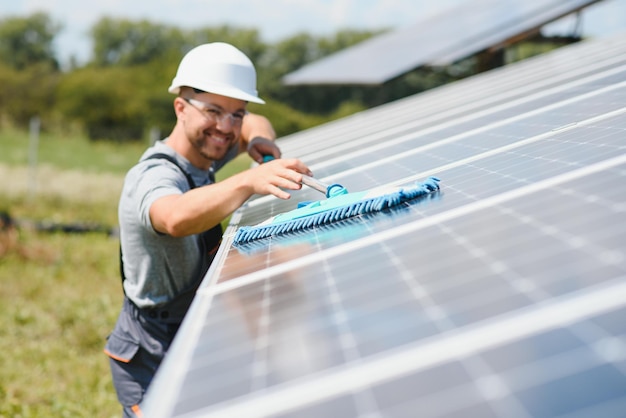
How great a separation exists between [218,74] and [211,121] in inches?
9.4

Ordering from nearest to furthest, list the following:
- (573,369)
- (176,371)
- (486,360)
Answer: (573,369)
(486,360)
(176,371)

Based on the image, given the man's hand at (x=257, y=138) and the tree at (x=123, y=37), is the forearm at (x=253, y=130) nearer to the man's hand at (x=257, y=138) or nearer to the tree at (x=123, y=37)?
the man's hand at (x=257, y=138)

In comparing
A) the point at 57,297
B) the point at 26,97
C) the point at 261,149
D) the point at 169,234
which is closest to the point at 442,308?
the point at 169,234

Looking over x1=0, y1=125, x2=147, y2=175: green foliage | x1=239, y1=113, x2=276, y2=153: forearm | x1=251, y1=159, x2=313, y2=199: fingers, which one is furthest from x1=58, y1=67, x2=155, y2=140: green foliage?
x1=251, y1=159, x2=313, y2=199: fingers

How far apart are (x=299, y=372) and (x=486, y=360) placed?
368 millimetres

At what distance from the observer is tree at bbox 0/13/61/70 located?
281ft

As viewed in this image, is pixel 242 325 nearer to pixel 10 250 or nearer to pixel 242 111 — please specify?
pixel 242 111

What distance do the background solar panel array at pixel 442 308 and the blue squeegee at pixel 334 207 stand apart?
6 cm

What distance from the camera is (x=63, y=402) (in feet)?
20.0

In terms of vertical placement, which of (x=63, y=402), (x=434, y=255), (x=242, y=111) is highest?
(x=242, y=111)

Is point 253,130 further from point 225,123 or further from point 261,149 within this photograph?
point 225,123

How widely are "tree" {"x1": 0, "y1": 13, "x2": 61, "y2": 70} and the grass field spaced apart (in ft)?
243

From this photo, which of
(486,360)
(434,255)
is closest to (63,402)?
(434,255)

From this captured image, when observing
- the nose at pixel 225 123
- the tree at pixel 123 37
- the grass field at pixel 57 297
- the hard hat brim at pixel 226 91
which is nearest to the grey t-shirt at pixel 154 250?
the nose at pixel 225 123
